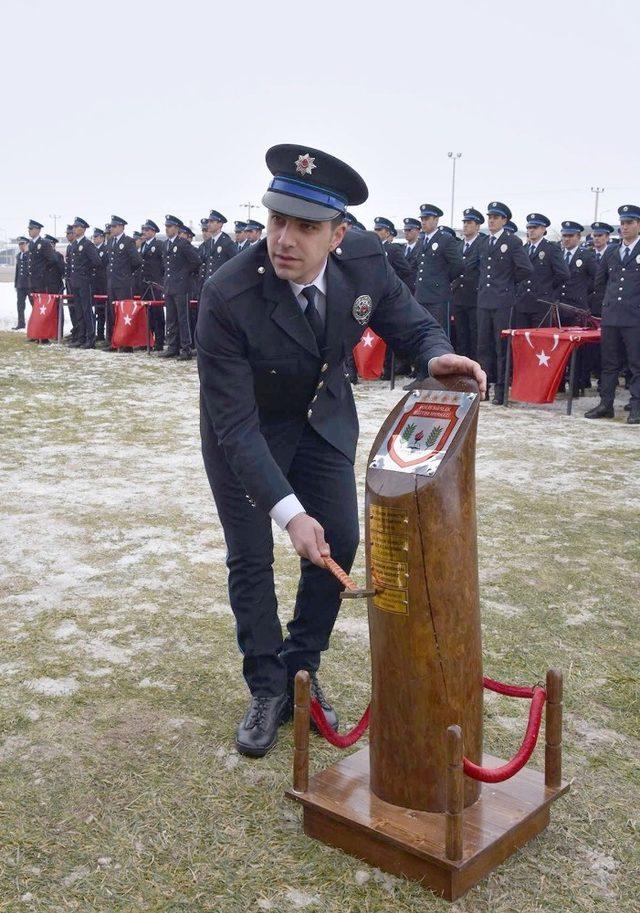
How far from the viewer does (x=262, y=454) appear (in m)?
2.61

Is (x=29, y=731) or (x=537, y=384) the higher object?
(x=537, y=384)

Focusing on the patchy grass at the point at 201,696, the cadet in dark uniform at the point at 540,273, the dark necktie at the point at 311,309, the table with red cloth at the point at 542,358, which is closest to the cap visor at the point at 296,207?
the dark necktie at the point at 311,309

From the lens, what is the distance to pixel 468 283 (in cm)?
1183

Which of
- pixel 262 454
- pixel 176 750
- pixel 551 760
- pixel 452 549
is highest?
pixel 262 454

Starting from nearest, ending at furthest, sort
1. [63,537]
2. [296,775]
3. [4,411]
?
[296,775] → [63,537] → [4,411]

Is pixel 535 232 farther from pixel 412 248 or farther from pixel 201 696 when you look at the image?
pixel 201 696

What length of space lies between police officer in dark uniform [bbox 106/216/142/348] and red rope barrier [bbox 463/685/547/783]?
47.8ft

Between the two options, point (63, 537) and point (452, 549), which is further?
point (63, 537)

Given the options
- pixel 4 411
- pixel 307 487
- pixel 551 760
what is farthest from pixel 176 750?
pixel 4 411

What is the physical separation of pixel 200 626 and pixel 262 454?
154 centimetres

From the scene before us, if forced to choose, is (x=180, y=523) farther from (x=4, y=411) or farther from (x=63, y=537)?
(x=4, y=411)

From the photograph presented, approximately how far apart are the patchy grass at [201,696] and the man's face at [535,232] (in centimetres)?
491

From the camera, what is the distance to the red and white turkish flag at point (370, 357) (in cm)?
1212

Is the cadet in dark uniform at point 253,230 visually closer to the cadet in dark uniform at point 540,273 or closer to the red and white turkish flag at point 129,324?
the red and white turkish flag at point 129,324
